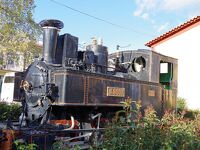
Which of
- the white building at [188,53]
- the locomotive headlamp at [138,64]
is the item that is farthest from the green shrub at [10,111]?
the white building at [188,53]

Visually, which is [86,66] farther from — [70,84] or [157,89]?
[157,89]

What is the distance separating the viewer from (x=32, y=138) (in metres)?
6.37

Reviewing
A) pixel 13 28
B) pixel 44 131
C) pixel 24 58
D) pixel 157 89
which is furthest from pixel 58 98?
pixel 24 58

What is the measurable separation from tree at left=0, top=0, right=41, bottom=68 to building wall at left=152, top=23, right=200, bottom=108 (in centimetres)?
1060

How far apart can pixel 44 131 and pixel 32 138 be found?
370 mm

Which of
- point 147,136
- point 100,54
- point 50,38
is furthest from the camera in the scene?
point 100,54

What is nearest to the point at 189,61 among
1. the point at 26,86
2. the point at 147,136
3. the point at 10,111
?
the point at 10,111

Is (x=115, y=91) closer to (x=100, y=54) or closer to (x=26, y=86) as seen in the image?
(x=100, y=54)

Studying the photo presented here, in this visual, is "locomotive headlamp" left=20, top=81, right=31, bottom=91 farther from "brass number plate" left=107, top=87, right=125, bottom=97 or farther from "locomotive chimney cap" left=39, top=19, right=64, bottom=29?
"brass number plate" left=107, top=87, right=125, bottom=97

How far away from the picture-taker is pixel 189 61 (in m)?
19.6

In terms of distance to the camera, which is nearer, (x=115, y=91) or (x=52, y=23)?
(x=52, y=23)

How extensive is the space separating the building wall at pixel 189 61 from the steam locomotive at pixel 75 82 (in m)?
8.83

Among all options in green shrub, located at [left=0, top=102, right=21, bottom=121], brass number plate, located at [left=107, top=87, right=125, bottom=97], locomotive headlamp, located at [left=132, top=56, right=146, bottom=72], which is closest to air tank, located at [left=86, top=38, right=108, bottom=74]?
brass number plate, located at [left=107, top=87, right=125, bottom=97]

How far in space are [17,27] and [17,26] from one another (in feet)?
0.25
